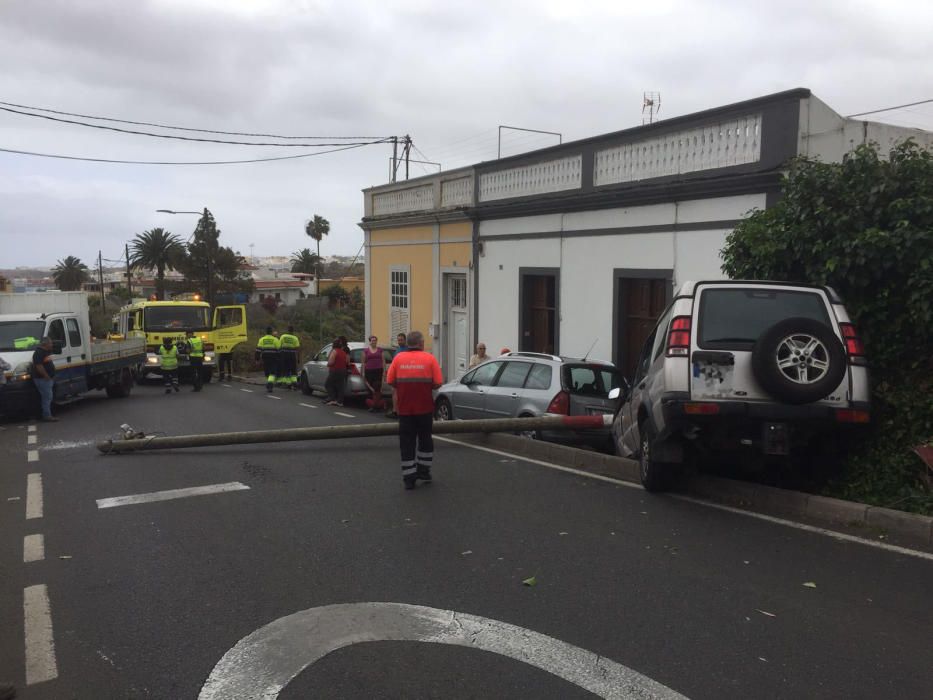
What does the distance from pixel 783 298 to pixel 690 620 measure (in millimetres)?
3330

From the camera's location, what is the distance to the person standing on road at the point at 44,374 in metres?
15.3

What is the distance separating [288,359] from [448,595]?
19.1 metres

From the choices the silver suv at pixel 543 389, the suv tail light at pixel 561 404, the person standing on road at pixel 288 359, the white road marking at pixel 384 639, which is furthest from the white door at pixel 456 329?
the white road marking at pixel 384 639

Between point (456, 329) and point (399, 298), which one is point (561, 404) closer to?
point (456, 329)

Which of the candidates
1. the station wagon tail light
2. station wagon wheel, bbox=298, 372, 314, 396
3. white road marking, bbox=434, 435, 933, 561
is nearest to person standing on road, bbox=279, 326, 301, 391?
station wagon wheel, bbox=298, 372, 314, 396

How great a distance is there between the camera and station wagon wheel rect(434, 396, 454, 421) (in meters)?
13.2

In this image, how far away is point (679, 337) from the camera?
679 cm

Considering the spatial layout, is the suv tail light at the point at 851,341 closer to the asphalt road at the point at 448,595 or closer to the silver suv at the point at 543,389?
the asphalt road at the point at 448,595

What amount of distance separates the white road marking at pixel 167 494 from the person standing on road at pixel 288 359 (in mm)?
14762

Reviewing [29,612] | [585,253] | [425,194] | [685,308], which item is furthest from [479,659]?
[425,194]

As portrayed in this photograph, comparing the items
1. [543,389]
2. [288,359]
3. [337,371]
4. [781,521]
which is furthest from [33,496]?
[288,359]

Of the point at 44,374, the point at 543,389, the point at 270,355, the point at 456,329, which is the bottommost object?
the point at 270,355

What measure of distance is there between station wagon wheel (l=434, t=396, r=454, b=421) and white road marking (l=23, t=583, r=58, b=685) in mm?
8133

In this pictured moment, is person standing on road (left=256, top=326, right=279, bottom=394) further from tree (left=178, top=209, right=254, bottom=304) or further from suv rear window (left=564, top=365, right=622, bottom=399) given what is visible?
tree (left=178, top=209, right=254, bottom=304)
